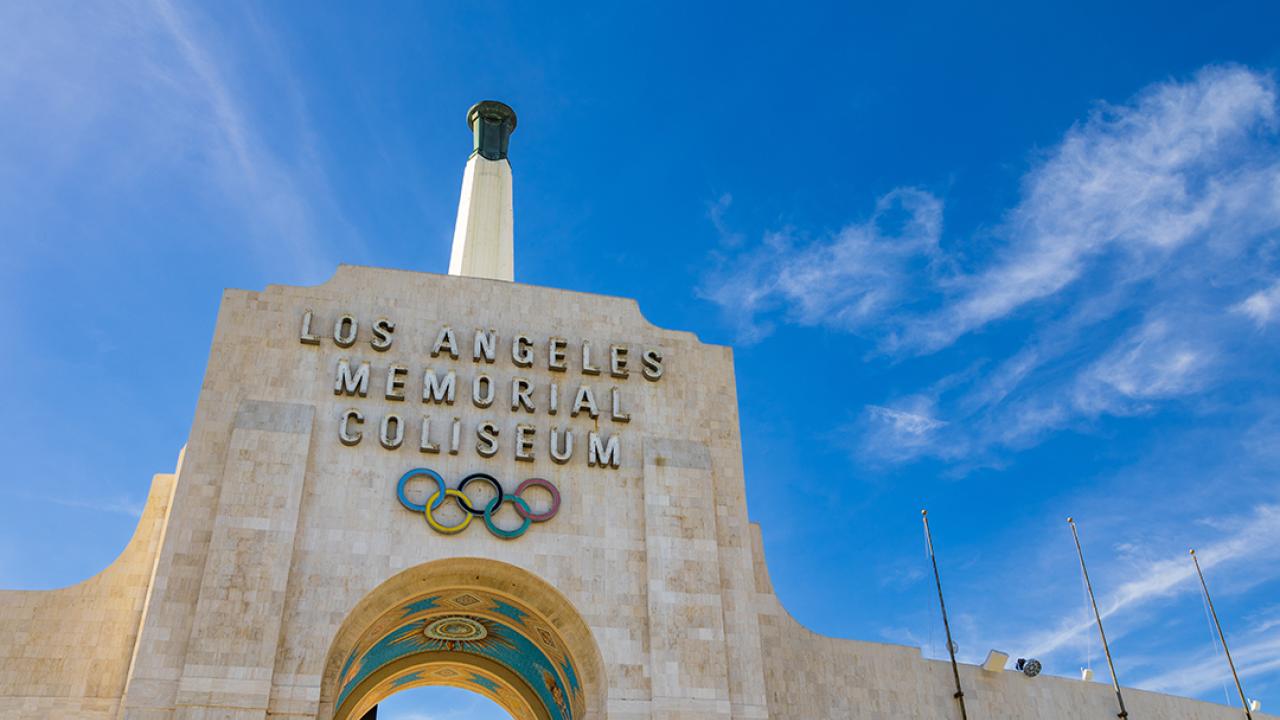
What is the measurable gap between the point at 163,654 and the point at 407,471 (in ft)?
25.7

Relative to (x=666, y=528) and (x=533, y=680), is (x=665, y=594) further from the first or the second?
(x=533, y=680)

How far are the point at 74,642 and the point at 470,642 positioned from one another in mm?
12089

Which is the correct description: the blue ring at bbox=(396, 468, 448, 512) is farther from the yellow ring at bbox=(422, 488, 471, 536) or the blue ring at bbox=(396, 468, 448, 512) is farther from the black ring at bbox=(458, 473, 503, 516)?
the black ring at bbox=(458, 473, 503, 516)

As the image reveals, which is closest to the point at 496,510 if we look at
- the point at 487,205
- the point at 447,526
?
the point at 447,526

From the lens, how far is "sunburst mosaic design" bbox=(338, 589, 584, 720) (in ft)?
105

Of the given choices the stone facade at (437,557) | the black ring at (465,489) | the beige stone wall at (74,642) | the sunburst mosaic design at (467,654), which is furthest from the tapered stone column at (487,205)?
the beige stone wall at (74,642)

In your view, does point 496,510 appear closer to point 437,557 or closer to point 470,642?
point 437,557

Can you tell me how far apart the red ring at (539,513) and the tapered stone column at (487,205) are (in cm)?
1245

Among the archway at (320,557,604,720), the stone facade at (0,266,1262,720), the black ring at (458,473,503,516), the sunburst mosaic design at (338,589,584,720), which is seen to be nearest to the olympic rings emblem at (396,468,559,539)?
the black ring at (458,473,503,516)

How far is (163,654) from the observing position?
2736 cm

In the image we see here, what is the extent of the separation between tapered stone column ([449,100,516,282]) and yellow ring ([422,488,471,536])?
13075mm

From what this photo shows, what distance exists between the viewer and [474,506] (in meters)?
31.1

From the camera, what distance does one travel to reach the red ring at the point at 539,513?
1232 inches

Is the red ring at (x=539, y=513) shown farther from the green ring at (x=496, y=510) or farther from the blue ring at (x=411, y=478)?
the blue ring at (x=411, y=478)
